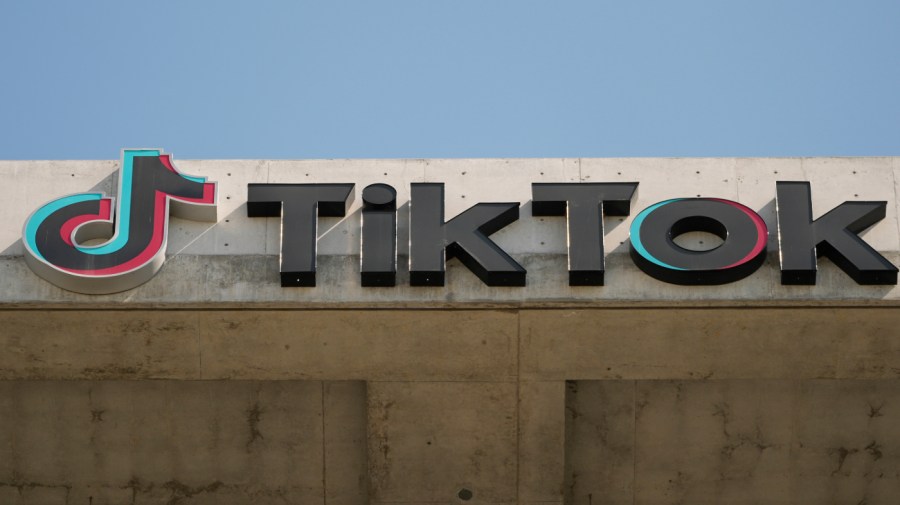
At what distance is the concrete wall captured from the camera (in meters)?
15.7

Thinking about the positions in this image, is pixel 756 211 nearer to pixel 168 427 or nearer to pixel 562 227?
pixel 562 227

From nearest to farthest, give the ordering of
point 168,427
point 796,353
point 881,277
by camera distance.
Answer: point 881,277 → point 796,353 → point 168,427

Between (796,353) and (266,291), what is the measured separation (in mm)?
6673

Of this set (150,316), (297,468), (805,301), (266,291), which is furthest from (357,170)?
(805,301)

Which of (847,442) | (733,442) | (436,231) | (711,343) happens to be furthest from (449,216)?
(847,442)

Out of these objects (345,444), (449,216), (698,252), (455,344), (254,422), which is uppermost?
(449,216)

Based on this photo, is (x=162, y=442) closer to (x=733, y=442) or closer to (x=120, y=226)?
(x=120, y=226)

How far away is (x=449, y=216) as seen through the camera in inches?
642

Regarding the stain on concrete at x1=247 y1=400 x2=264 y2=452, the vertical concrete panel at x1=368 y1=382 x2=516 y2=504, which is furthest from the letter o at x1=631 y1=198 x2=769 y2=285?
the stain on concrete at x1=247 y1=400 x2=264 y2=452

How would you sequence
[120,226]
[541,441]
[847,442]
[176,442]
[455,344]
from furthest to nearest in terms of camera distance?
[176,442] → [847,442] → [541,441] → [455,344] → [120,226]

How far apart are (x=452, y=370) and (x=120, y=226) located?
4490 millimetres

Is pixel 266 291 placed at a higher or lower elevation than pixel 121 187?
lower

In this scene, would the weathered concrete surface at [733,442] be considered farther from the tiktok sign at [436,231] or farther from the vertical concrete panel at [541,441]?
the tiktok sign at [436,231]

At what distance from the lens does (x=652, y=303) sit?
51.1 ft
